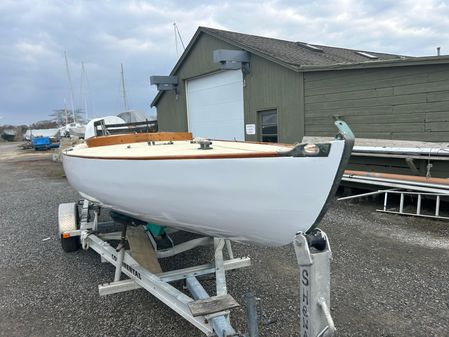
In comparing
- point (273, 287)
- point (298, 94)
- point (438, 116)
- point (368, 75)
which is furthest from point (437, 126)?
point (273, 287)

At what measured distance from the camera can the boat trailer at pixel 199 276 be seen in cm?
190

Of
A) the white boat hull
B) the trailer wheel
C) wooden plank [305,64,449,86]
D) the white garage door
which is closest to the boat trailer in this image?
the trailer wheel

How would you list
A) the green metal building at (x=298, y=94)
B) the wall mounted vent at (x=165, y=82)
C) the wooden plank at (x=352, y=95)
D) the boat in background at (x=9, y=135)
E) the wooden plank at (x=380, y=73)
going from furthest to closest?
the boat in background at (x=9, y=135), the wall mounted vent at (x=165, y=82), the wooden plank at (x=352, y=95), the green metal building at (x=298, y=94), the wooden plank at (x=380, y=73)

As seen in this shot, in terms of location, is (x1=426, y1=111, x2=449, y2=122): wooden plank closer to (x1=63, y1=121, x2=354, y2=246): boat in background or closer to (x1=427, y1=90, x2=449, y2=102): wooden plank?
(x1=427, y1=90, x2=449, y2=102): wooden plank

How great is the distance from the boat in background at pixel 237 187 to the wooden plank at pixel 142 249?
42 centimetres

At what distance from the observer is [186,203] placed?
261 centimetres

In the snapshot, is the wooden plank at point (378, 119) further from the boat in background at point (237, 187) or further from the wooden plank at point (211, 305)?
the wooden plank at point (211, 305)

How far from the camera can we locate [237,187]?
230 centimetres

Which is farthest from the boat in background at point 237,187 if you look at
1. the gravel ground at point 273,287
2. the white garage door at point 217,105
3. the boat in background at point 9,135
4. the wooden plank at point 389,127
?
the boat in background at point 9,135

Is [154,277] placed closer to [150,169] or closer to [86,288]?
[150,169]

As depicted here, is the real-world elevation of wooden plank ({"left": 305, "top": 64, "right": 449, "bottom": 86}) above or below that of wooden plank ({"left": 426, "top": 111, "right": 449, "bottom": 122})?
above

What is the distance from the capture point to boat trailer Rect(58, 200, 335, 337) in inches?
74.9

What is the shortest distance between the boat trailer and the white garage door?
7578mm

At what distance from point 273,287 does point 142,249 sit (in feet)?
4.58
